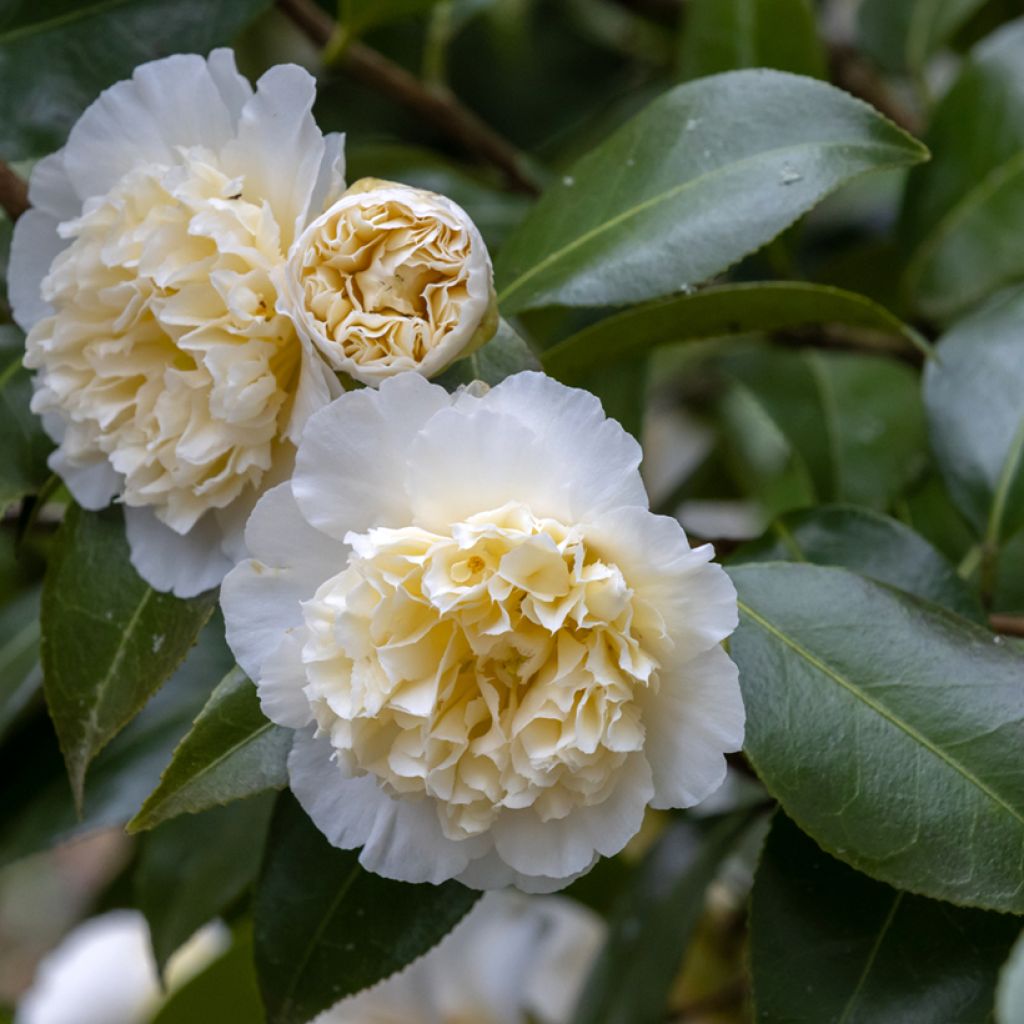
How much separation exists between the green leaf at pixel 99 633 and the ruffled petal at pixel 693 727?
0.22 meters

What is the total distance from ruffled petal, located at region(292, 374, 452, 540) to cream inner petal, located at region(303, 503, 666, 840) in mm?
20

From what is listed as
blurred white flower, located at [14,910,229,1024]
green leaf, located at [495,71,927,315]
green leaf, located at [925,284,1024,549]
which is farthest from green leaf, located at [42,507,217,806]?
blurred white flower, located at [14,910,229,1024]

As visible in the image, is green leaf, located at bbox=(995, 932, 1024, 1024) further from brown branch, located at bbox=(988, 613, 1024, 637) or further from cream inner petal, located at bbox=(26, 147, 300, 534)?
cream inner petal, located at bbox=(26, 147, 300, 534)

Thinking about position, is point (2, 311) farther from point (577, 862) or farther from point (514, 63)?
point (514, 63)

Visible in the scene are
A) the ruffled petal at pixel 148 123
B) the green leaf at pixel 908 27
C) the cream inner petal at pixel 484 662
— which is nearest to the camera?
the cream inner petal at pixel 484 662

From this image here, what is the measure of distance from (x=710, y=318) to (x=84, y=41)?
38cm

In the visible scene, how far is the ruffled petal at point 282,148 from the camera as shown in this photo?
0.57 metres

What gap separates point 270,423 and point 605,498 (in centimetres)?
15

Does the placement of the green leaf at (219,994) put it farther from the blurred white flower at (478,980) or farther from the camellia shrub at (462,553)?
the blurred white flower at (478,980)

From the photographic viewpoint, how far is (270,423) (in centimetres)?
57

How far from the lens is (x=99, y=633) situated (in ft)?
2.12

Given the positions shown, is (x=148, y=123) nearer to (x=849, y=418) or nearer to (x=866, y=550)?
(x=866, y=550)

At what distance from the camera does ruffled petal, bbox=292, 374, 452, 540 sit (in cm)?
52

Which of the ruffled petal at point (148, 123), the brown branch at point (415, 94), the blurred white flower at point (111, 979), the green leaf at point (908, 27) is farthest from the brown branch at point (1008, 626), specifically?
the blurred white flower at point (111, 979)
